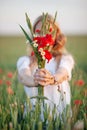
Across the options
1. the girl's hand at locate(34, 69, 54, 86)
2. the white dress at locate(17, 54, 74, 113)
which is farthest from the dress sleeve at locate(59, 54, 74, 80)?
the girl's hand at locate(34, 69, 54, 86)

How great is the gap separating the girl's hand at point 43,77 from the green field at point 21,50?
2.04 feet

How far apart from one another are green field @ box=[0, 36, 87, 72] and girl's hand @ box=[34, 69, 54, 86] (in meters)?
0.62

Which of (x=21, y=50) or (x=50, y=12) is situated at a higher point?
(x=50, y=12)

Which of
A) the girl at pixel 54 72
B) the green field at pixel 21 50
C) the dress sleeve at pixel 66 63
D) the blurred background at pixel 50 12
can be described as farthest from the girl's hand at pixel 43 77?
the green field at pixel 21 50

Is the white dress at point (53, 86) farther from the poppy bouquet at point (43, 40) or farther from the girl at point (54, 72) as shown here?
the poppy bouquet at point (43, 40)

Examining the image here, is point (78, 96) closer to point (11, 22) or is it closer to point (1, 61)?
point (11, 22)

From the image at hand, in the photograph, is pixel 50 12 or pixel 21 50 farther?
pixel 21 50

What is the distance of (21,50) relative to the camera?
2461 mm

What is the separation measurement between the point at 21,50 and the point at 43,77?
95 centimetres

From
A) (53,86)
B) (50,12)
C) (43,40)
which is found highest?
(50,12)

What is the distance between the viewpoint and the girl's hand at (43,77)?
1523 mm

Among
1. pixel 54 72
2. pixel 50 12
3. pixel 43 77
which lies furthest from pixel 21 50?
pixel 43 77

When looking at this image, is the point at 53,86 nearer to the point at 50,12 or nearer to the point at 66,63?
the point at 66,63

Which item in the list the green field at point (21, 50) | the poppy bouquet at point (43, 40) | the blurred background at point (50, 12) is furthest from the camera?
the green field at point (21, 50)
